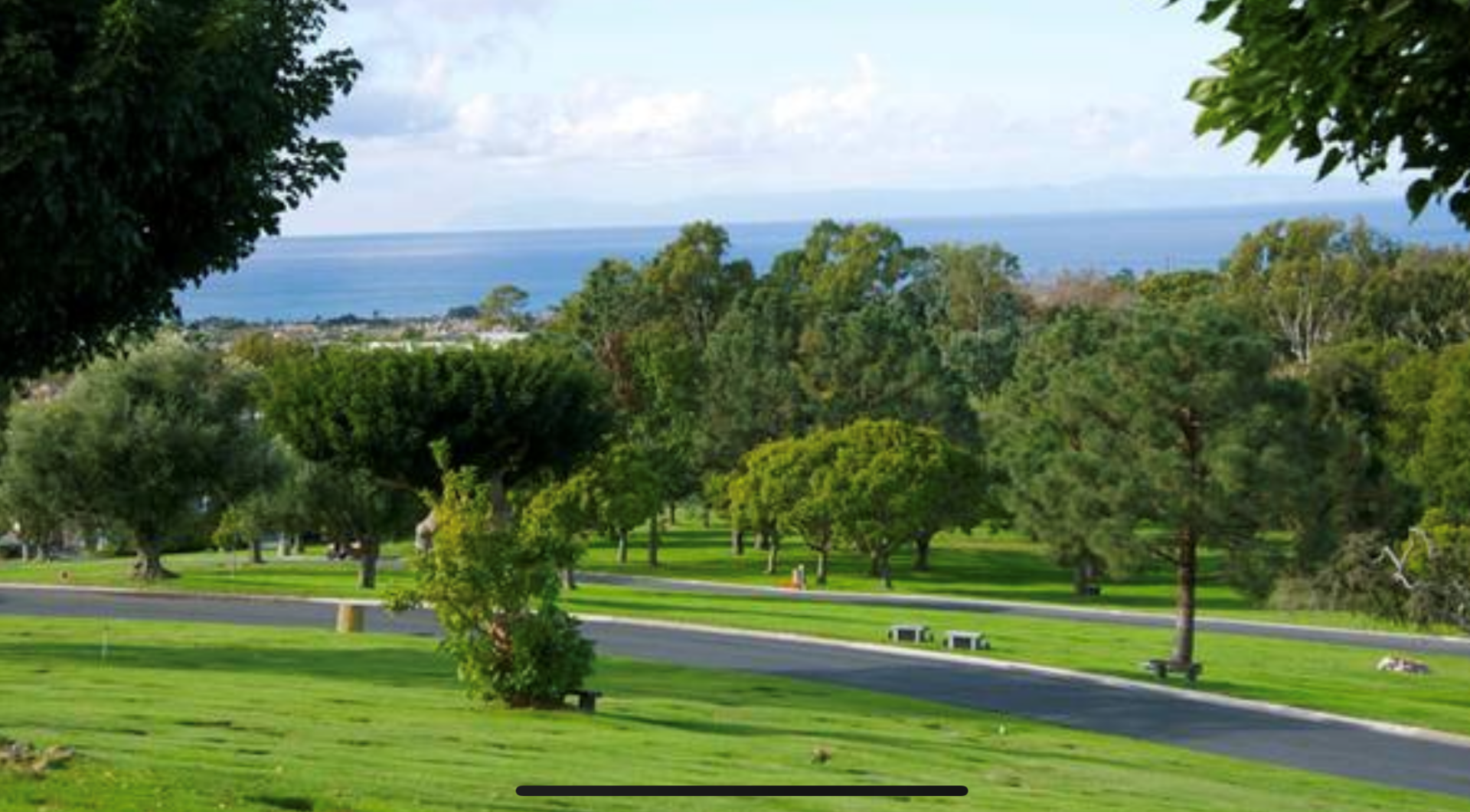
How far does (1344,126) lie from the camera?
7.16m

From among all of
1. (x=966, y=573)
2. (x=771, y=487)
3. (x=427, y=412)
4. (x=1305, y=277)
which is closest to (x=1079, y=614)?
(x=771, y=487)

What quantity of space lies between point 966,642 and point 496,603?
1890 centimetres

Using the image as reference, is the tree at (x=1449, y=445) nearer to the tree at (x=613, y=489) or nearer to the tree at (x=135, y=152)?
the tree at (x=613, y=489)

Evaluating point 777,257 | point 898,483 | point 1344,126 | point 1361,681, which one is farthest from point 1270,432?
point 777,257

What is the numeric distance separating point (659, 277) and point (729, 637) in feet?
226

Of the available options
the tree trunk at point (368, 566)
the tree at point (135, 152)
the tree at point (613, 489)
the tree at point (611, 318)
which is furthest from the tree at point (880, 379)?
the tree at point (135, 152)

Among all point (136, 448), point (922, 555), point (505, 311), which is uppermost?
point (505, 311)

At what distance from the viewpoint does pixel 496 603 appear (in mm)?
25422

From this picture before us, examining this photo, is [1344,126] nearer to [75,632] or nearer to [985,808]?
[985,808]

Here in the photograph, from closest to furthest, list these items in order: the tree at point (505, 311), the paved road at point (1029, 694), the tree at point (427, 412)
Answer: the paved road at point (1029, 694) → the tree at point (427, 412) → the tree at point (505, 311)

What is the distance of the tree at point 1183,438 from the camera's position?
128 ft

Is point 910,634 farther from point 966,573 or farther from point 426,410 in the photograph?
point 966,573

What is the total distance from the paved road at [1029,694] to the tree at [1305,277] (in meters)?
77.1

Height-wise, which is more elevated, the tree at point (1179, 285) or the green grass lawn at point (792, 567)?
the tree at point (1179, 285)
